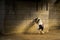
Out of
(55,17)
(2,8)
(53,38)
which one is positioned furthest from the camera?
(55,17)

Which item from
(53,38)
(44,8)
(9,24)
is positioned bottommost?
(53,38)

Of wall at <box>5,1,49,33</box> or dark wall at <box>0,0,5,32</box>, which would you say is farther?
wall at <box>5,1,49,33</box>

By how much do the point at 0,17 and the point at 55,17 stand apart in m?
2.43

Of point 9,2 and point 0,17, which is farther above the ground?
point 9,2

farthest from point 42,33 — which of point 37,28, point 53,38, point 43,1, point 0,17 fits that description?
point 0,17

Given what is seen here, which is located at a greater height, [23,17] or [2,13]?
[2,13]

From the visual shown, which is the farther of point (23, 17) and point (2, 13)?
point (23, 17)

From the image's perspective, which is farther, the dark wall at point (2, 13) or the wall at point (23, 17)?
the wall at point (23, 17)

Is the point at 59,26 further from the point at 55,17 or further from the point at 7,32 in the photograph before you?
the point at 7,32

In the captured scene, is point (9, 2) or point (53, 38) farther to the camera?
point (9, 2)

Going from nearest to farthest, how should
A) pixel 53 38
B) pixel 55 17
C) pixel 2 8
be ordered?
pixel 53 38 → pixel 2 8 → pixel 55 17

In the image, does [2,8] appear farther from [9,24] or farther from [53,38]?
[53,38]

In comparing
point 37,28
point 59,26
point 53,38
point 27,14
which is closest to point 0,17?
point 27,14

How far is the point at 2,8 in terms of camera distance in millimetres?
6047
